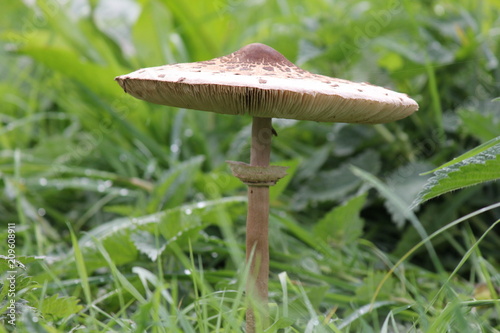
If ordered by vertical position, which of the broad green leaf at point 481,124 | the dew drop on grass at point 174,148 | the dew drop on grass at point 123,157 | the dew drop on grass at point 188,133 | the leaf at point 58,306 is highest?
the broad green leaf at point 481,124

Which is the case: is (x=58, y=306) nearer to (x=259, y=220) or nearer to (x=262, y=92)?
(x=259, y=220)

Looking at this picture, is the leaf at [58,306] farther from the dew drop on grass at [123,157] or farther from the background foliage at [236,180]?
the dew drop on grass at [123,157]

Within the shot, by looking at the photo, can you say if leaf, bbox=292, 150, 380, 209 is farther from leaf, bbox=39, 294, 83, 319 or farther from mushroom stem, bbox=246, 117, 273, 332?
leaf, bbox=39, 294, 83, 319

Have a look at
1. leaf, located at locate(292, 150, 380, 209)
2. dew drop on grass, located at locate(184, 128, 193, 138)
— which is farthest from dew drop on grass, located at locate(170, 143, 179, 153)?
leaf, located at locate(292, 150, 380, 209)

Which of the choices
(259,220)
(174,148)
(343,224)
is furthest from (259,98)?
(174,148)

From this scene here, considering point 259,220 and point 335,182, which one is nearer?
point 259,220

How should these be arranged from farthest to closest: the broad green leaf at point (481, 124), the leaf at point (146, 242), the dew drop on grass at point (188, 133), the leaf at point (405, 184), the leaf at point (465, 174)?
the dew drop on grass at point (188, 133) → the leaf at point (405, 184) → the broad green leaf at point (481, 124) → the leaf at point (146, 242) → the leaf at point (465, 174)

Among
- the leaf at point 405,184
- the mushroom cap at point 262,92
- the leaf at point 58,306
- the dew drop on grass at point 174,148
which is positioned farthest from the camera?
the dew drop on grass at point 174,148

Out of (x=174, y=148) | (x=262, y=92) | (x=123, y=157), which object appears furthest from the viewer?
(x=123, y=157)

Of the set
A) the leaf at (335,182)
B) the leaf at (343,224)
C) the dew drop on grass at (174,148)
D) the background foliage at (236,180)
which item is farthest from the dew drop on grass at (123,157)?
the leaf at (343,224)
